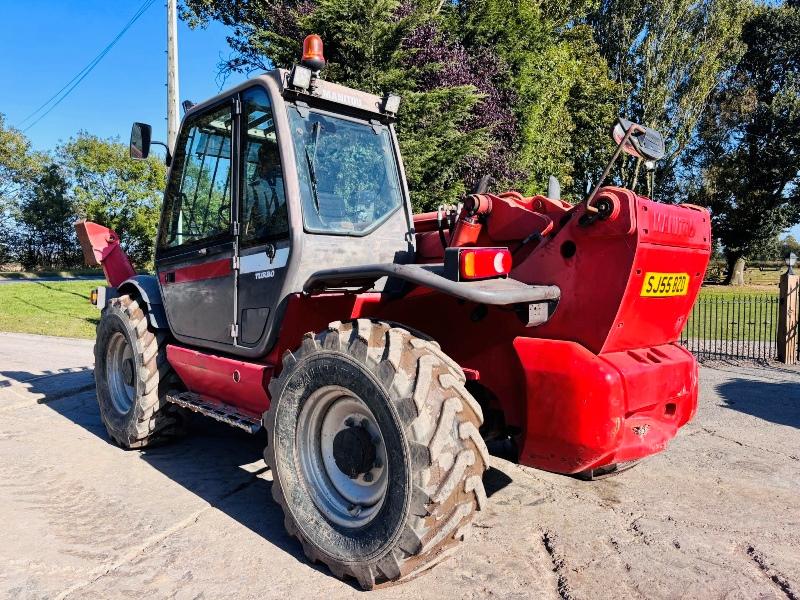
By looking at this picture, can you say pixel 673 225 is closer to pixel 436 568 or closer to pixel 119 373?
pixel 436 568

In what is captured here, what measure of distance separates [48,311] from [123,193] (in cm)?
1834

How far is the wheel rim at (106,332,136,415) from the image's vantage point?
4910mm

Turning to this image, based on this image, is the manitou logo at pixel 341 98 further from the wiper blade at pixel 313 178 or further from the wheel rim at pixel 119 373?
the wheel rim at pixel 119 373

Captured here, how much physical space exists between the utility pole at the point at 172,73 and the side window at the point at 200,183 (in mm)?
9162

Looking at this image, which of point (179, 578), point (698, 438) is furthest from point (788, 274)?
point (179, 578)

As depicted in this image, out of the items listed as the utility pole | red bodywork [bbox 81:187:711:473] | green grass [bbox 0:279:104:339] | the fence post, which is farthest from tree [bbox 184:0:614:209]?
red bodywork [bbox 81:187:711:473]

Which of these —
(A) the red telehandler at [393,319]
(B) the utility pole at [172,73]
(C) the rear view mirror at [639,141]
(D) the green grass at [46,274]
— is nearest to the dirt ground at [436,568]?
(A) the red telehandler at [393,319]

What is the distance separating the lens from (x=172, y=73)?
13227 millimetres

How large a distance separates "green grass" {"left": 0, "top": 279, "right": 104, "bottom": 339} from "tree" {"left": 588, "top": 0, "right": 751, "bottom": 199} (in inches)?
867

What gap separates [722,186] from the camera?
3306 centimetres

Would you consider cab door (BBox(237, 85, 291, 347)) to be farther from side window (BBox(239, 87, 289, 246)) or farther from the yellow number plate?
the yellow number plate

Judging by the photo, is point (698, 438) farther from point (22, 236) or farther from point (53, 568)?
point (22, 236)

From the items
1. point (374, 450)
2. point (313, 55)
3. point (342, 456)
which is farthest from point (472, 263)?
point (313, 55)

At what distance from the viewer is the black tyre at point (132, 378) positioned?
4480 millimetres
